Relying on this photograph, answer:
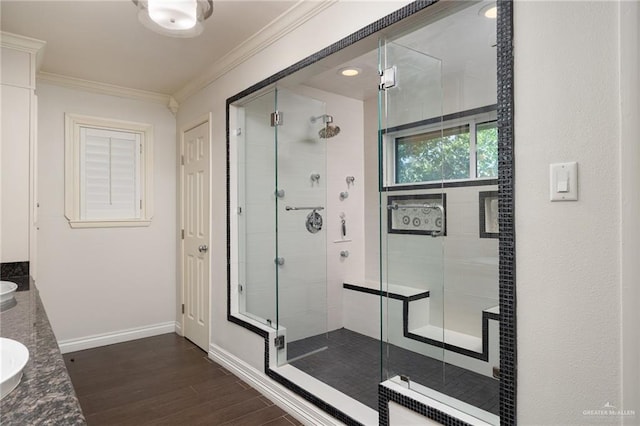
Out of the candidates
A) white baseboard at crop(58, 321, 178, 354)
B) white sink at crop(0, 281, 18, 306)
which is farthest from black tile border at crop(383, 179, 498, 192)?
white baseboard at crop(58, 321, 178, 354)

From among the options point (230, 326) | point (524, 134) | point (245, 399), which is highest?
point (524, 134)

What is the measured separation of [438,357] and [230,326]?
70.7 inches

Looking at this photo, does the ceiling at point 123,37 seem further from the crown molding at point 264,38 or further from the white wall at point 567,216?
the white wall at point 567,216

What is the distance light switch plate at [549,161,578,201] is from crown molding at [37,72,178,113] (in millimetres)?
3773

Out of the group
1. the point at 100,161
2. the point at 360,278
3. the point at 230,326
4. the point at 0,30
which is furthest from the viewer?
the point at 360,278

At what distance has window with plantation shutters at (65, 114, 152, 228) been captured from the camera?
11.7 ft

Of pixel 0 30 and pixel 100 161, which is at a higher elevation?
pixel 0 30

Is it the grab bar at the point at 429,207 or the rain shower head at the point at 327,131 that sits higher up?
the rain shower head at the point at 327,131

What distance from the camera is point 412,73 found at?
1.97 m

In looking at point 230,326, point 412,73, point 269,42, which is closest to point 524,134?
point 412,73

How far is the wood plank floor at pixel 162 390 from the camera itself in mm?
2383

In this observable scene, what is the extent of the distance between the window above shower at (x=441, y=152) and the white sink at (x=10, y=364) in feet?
5.41

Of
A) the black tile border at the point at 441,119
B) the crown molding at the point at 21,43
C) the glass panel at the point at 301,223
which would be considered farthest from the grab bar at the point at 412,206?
the crown molding at the point at 21,43

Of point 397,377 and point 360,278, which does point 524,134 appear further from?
point 360,278
